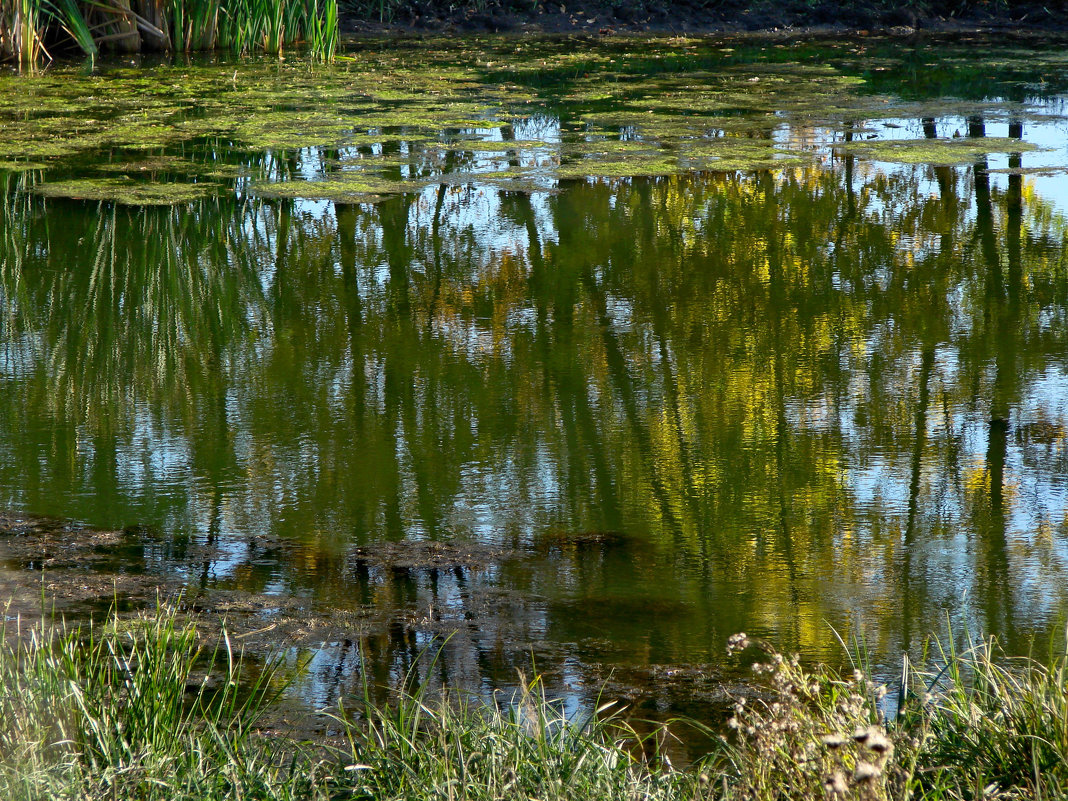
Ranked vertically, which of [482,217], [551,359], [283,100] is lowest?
[551,359]

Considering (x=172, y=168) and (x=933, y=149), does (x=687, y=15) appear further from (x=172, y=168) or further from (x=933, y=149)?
(x=172, y=168)

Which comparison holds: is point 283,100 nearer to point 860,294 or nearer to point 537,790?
point 860,294

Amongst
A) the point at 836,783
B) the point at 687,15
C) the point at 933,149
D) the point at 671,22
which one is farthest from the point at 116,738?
the point at 687,15

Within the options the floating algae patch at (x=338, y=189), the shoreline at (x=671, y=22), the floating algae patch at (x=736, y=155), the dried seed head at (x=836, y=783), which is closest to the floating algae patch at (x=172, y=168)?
the floating algae patch at (x=338, y=189)

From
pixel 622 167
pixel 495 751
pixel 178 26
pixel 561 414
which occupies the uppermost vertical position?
pixel 178 26

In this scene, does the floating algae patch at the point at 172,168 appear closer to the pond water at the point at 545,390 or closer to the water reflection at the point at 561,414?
the pond water at the point at 545,390

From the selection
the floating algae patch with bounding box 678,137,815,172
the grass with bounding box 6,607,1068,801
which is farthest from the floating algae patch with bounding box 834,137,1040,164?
the grass with bounding box 6,607,1068,801

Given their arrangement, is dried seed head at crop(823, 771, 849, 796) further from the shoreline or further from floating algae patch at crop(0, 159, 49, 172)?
the shoreline

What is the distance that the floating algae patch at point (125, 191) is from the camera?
19.3ft

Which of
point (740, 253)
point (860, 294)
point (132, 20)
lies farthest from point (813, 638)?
point (132, 20)

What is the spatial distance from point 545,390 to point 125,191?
322 centimetres

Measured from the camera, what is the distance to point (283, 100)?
8.88 meters

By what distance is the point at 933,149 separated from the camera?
710cm

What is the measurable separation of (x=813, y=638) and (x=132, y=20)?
33.7 feet
